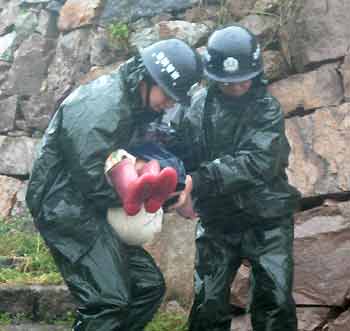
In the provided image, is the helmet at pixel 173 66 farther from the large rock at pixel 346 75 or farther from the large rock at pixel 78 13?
the large rock at pixel 78 13

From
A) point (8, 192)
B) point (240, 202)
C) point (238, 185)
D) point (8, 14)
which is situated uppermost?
point (238, 185)

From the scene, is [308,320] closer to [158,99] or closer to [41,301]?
[41,301]

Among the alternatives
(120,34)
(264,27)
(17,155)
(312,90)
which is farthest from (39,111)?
(312,90)

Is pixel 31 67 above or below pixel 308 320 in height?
above

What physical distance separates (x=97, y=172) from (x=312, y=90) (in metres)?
3.50

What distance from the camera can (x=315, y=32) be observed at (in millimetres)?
7227

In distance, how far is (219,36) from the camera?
4.89 meters

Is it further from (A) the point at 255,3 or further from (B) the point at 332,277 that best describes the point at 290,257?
(A) the point at 255,3

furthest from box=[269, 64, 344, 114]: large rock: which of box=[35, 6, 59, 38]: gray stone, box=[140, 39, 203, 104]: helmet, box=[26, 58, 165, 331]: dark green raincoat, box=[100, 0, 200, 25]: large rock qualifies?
box=[35, 6, 59, 38]: gray stone

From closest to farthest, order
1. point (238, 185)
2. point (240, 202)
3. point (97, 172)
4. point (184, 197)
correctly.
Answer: point (97, 172) < point (184, 197) < point (238, 185) < point (240, 202)

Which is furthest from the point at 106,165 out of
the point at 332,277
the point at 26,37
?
the point at 26,37

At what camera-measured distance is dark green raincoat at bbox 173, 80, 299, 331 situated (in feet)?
15.4

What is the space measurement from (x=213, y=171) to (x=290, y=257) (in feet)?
2.59

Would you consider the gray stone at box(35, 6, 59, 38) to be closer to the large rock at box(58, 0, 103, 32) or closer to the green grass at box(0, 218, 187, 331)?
the large rock at box(58, 0, 103, 32)
